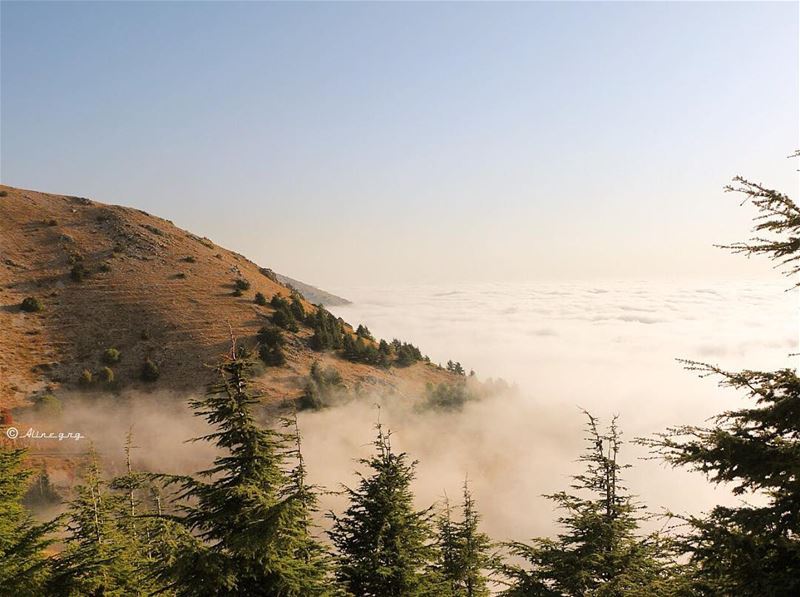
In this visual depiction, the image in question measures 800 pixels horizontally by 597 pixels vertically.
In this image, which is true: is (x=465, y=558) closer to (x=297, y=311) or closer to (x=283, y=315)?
(x=283, y=315)

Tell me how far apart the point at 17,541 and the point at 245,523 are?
30.2 feet

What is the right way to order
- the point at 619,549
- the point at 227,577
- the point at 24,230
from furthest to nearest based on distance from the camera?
the point at 24,230 → the point at 619,549 → the point at 227,577

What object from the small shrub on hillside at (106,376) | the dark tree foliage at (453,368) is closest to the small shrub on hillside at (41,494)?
the small shrub on hillside at (106,376)

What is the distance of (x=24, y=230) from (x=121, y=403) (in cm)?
6022

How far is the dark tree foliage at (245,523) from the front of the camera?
8.45 meters

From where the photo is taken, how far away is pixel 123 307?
8619cm

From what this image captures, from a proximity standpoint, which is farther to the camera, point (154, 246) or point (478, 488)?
point (154, 246)

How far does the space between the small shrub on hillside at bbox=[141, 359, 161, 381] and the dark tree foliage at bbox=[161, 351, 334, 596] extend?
7243 centimetres

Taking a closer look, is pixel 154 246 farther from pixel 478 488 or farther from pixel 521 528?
pixel 521 528

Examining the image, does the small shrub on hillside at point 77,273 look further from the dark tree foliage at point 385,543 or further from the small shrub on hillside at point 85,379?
the dark tree foliage at point 385,543

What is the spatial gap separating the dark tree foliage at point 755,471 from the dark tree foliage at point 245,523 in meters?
6.53

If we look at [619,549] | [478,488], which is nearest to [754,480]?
[619,549]

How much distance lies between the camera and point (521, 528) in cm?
6806

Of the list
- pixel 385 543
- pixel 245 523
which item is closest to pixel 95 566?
pixel 245 523
